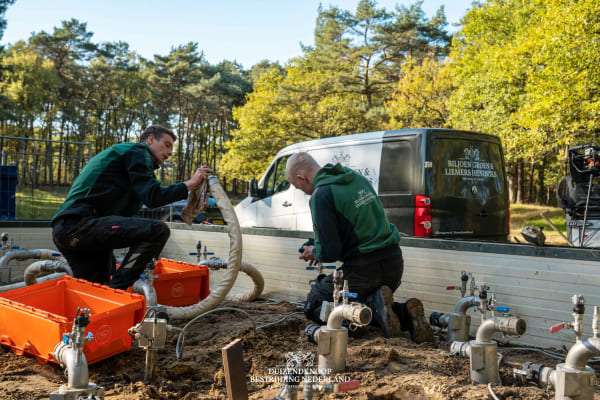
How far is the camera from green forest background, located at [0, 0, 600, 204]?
1550 centimetres

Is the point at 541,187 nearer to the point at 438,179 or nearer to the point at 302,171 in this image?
the point at 438,179

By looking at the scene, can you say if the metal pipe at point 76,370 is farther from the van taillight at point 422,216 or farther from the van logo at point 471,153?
the van logo at point 471,153

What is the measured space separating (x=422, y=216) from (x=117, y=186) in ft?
13.1

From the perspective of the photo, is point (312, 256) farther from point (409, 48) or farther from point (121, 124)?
point (121, 124)

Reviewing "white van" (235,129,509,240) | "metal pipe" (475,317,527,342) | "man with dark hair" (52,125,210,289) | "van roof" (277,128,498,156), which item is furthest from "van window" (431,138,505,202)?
"metal pipe" (475,317,527,342)

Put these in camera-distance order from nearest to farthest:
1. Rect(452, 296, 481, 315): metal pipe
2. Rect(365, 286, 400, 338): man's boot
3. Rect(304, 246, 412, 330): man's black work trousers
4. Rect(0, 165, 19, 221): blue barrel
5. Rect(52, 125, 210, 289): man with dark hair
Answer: Rect(452, 296, 481, 315): metal pipe
Rect(365, 286, 400, 338): man's boot
Rect(304, 246, 412, 330): man's black work trousers
Rect(52, 125, 210, 289): man with dark hair
Rect(0, 165, 19, 221): blue barrel

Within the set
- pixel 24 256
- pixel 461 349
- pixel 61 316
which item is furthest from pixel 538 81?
pixel 61 316

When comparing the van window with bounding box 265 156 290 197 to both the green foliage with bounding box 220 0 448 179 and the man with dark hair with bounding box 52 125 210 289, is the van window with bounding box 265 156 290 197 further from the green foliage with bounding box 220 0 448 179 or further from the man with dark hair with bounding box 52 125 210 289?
the green foliage with bounding box 220 0 448 179

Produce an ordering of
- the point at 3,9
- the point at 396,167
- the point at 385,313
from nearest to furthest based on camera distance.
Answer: the point at 385,313 → the point at 396,167 → the point at 3,9

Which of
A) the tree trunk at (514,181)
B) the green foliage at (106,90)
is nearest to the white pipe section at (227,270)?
the tree trunk at (514,181)

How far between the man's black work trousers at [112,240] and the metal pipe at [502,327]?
2731 mm

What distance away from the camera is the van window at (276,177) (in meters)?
10.2

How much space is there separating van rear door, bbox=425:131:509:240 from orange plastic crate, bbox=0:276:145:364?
173 inches

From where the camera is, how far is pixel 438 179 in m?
7.43
